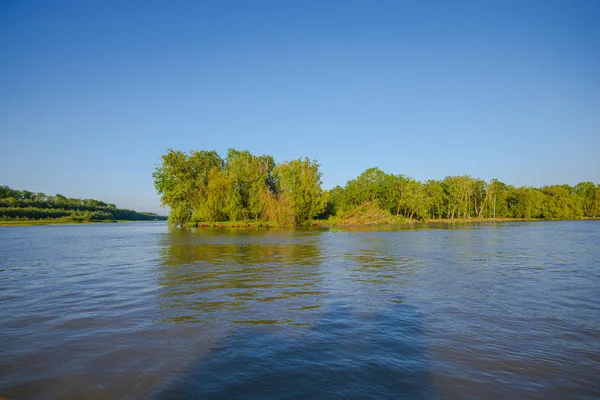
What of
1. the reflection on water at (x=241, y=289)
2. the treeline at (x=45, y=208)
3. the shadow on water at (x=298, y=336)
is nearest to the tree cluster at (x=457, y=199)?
the reflection on water at (x=241, y=289)

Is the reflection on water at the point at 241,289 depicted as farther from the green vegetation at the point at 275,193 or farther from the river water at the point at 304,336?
the green vegetation at the point at 275,193

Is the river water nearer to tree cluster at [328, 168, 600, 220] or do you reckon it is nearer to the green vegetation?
the green vegetation

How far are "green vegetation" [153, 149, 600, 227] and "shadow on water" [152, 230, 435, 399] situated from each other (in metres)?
53.8

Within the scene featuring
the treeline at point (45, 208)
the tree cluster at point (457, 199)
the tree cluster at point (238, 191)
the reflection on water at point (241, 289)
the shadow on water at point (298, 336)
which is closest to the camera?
the shadow on water at point (298, 336)

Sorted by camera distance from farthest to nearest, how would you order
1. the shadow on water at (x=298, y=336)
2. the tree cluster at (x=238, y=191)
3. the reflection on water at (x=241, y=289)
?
the tree cluster at (x=238, y=191)
the reflection on water at (x=241, y=289)
the shadow on water at (x=298, y=336)

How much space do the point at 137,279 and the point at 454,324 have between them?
1314cm

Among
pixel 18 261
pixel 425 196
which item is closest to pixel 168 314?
pixel 18 261

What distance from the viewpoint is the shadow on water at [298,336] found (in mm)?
5578

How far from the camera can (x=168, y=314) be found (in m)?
9.92

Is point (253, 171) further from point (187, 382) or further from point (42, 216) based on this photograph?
point (42, 216)

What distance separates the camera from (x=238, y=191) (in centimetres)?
7581

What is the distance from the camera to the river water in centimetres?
563

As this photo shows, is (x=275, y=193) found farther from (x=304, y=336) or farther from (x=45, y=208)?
(x=45, y=208)

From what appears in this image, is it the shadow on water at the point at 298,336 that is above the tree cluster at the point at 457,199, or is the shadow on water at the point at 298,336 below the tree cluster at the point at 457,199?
below
